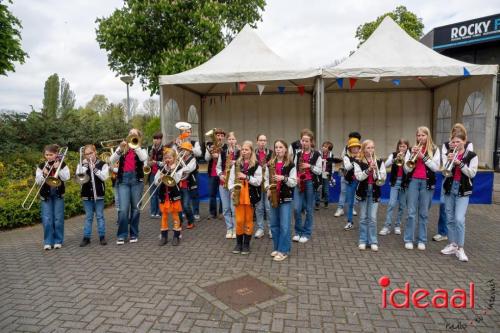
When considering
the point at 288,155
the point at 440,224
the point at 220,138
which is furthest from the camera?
the point at 220,138

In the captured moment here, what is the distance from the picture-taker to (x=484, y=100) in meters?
9.30

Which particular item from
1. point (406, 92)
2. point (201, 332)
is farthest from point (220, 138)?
point (406, 92)

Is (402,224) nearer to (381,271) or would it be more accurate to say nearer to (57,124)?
(381,271)

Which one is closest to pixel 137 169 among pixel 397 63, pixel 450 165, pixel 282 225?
pixel 282 225

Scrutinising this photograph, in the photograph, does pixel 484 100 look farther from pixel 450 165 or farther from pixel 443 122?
pixel 450 165

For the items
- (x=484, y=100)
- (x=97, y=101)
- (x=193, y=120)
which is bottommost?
(x=193, y=120)

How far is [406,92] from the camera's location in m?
12.8

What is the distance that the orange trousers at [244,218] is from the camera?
5.32m

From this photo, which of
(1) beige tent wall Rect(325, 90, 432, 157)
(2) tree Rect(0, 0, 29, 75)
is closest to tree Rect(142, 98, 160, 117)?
(2) tree Rect(0, 0, 29, 75)

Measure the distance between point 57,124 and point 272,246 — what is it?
11.6 m

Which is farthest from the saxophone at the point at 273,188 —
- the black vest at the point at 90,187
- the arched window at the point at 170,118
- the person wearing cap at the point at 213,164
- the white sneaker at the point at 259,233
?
the arched window at the point at 170,118

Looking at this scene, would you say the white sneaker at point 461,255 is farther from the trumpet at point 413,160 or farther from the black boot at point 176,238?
the black boot at point 176,238

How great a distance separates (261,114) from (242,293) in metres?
10.0

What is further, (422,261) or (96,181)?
(96,181)
